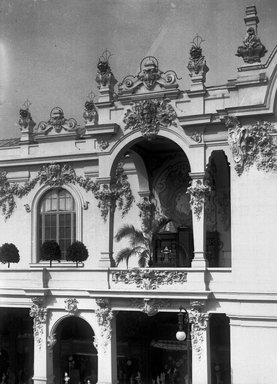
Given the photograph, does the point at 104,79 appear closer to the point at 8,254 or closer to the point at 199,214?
the point at 199,214

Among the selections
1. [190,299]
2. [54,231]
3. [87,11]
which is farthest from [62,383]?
[87,11]

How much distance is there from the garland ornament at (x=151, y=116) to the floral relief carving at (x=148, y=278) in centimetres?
553

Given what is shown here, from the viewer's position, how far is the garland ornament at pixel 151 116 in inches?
1057

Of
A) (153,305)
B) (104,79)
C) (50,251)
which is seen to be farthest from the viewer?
(50,251)

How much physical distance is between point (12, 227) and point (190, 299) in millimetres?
12058

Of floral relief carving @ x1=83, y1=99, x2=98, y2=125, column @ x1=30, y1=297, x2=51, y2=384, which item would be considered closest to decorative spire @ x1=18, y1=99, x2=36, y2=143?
floral relief carving @ x1=83, y1=99, x2=98, y2=125

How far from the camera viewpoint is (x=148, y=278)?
2630 cm

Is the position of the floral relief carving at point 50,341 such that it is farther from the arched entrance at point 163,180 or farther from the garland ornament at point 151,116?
the garland ornament at point 151,116

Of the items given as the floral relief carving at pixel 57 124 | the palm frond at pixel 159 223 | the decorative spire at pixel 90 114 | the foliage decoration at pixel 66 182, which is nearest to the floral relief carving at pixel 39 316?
the foliage decoration at pixel 66 182

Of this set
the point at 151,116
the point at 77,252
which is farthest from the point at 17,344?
the point at 151,116

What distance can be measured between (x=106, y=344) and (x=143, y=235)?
18.5 feet

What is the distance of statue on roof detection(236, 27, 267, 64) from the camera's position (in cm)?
2512

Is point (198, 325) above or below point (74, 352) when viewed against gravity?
above

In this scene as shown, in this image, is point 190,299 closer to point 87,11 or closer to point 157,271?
point 157,271
